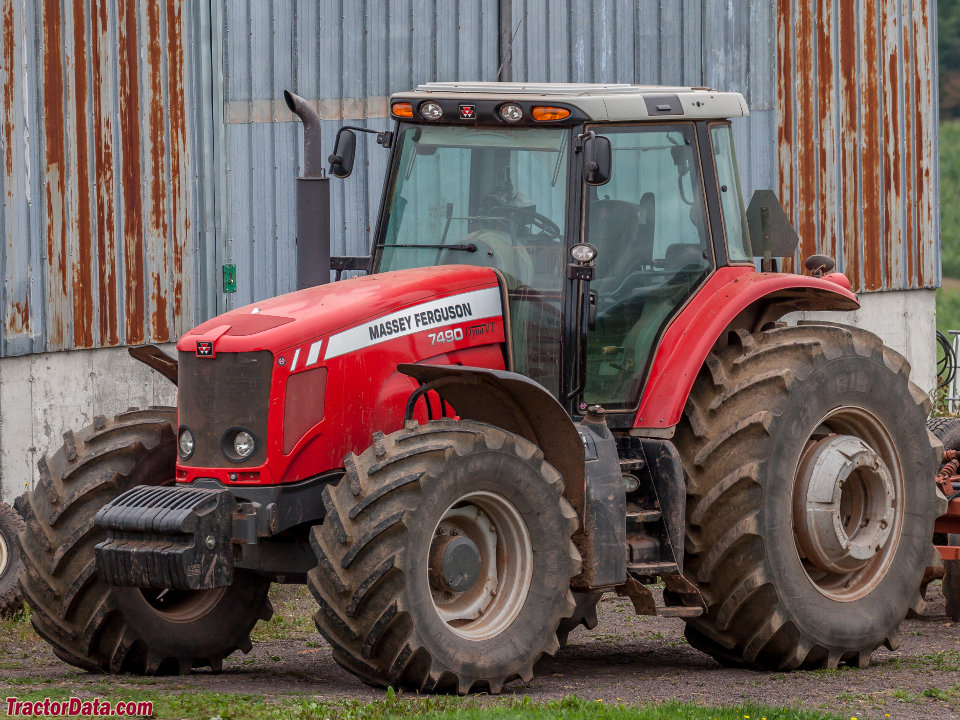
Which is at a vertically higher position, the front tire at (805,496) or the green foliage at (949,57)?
the green foliage at (949,57)

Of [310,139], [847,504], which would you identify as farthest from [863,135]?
[310,139]

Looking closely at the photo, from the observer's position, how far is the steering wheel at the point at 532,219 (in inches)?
333

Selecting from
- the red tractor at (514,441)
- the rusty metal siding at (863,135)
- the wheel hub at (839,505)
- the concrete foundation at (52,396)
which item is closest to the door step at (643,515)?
the red tractor at (514,441)

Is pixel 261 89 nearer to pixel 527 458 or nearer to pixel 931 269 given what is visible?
pixel 527 458

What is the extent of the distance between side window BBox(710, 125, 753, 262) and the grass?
2762 millimetres

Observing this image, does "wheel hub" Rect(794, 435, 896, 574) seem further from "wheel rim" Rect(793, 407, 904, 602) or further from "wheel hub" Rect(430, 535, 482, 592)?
"wheel hub" Rect(430, 535, 482, 592)

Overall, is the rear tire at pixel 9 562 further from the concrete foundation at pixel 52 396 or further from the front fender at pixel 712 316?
the front fender at pixel 712 316

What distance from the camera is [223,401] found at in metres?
7.68

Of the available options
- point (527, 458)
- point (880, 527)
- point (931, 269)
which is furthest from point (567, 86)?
point (931, 269)

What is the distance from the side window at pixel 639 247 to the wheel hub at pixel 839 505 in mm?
1050

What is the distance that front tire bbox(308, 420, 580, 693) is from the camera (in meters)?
7.19

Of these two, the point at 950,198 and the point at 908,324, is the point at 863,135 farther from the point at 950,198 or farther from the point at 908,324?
the point at 950,198

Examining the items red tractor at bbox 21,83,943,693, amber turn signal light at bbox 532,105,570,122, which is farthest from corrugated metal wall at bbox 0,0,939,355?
amber turn signal light at bbox 532,105,570,122

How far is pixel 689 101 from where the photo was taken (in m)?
8.85
